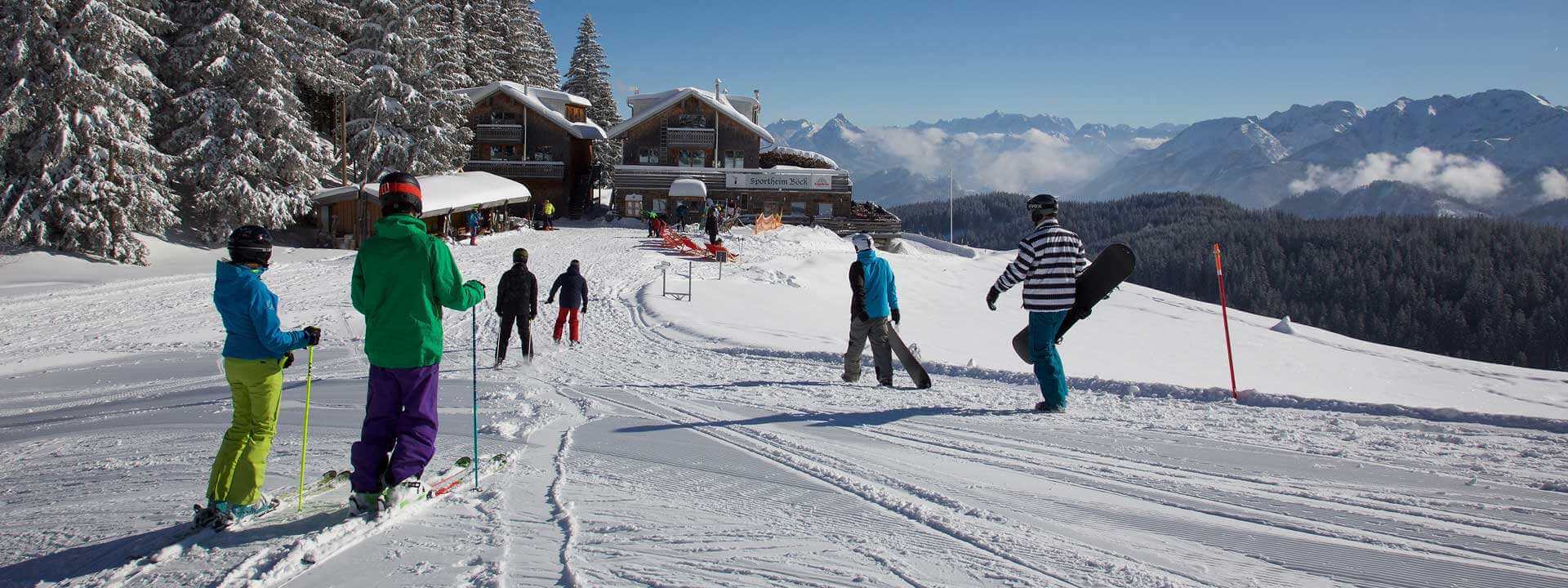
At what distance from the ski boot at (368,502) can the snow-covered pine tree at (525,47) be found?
49.9m

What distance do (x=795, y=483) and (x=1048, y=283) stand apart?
3.10 meters

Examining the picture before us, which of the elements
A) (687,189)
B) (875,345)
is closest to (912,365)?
(875,345)

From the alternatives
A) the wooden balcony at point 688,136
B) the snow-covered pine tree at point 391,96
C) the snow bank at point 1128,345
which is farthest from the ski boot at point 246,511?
the wooden balcony at point 688,136

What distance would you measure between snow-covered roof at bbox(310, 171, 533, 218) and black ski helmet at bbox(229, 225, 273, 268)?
22.5m

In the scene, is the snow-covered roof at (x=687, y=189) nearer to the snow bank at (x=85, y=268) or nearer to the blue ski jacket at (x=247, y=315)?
the snow bank at (x=85, y=268)

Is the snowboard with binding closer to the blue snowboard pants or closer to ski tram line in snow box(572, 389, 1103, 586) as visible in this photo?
the blue snowboard pants

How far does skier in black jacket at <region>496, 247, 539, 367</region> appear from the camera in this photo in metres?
10.1

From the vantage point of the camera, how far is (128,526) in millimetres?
3945

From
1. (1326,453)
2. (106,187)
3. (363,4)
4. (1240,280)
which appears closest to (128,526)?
(1326,453)

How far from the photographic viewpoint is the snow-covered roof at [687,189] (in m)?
42.7

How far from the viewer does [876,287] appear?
27.1 feet

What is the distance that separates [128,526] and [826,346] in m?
8.60

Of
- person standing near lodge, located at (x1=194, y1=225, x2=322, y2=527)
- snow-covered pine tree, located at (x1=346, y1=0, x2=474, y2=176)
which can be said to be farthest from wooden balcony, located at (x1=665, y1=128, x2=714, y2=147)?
person standing near lodge, located at (x1=194, y1=225, x2=322, y2=527)

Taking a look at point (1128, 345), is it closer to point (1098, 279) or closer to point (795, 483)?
point (1098, 279)
